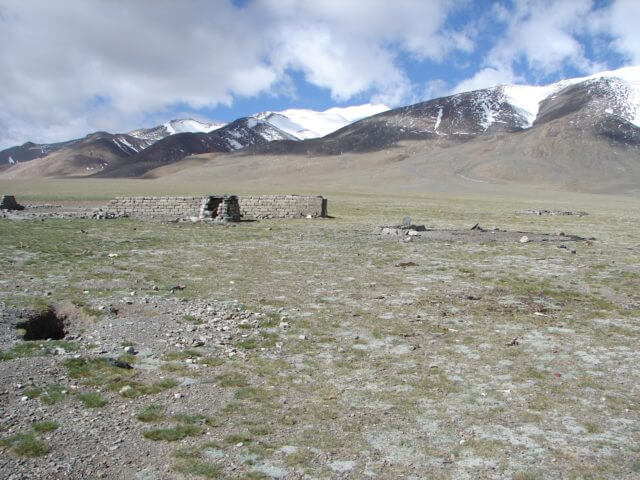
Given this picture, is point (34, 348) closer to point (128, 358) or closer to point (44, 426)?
point (128, 358)

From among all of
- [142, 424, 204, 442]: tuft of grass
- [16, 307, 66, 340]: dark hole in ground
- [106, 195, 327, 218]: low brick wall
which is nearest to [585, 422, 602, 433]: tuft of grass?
[142, 424, 204, 442]: tuft of grass

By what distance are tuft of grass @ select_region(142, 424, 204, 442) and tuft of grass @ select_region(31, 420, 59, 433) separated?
35.0 inches

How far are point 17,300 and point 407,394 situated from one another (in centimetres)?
728

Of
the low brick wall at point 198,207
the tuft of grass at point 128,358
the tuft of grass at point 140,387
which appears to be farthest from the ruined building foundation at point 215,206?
the tuft of grass at point 140,387

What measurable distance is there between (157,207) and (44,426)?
91.3 ft

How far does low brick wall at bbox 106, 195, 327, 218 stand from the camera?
31391 mm

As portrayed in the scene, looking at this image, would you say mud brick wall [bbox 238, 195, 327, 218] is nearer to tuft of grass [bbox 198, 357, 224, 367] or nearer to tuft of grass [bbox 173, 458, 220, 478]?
tuft of grass [bbox 198, 357, 224, 367]

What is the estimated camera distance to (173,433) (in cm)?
534

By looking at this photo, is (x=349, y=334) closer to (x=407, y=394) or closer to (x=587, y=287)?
(x=407, y=394)

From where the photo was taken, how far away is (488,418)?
19.1 ft

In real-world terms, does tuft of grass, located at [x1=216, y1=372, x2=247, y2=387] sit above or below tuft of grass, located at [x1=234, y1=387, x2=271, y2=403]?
above

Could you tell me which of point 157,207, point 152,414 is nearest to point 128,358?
point 152,414

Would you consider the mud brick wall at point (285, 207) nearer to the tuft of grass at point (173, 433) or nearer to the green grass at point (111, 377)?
the green grass at point (111, 377)

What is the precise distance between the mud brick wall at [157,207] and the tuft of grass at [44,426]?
25.8 meters
